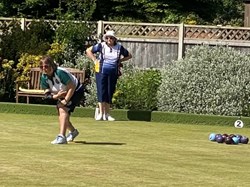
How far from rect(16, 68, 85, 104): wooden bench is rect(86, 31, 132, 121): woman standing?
204 centimetres

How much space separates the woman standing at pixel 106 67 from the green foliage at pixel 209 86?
6.14 ft

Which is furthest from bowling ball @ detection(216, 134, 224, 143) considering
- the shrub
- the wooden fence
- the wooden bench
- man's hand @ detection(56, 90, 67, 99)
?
the wooden fence

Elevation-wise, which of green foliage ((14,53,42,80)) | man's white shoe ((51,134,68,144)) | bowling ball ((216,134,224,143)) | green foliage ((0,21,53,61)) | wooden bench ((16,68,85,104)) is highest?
green foliage ((0,21,53,61))

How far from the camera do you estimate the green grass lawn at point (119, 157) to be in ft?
33.0

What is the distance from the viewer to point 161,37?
2353 cm

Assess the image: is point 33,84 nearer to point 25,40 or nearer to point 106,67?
point 25,40

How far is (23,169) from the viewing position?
1060cm

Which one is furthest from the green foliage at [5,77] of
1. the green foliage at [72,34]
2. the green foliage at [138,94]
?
the green foliage at [138,94]

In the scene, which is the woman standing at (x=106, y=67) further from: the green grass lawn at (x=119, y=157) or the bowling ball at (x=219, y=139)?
the bowling ball at (x=219, y=139)

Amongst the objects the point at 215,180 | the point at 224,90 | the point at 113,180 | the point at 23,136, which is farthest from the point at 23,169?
the point at 224,90

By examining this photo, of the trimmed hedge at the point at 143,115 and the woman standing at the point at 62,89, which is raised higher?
the woman standing at the point at 62,89

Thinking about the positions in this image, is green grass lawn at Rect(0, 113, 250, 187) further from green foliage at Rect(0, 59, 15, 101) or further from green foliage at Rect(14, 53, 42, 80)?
green foliage at Rect(0, 59, 15, 101)

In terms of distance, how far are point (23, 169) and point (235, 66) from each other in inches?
395

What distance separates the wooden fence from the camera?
904 inches
